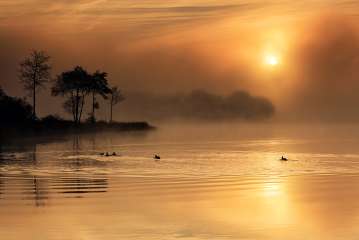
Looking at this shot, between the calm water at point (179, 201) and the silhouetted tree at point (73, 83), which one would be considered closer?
the calm water at point (179, 201)

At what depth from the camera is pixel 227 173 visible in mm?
29000

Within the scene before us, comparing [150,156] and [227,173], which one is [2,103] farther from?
[227,173]

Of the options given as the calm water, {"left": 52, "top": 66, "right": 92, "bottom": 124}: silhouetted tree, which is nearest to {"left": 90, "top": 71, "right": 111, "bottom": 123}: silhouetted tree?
{"left": 52, "top": 66, "right": 92, "bottom": 124}: silhouetted tree

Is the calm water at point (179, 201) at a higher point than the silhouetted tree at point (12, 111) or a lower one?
lower

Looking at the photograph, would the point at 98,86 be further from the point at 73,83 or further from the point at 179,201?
the point at 179,201

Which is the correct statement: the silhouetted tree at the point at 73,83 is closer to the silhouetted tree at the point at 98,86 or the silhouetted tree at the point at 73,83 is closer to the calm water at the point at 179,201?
the silhouetted tree at the point at 98,86

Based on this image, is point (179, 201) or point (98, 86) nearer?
point (179, 201)

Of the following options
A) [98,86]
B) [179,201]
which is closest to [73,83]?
[98,86]

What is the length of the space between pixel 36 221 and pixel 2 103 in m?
56.4

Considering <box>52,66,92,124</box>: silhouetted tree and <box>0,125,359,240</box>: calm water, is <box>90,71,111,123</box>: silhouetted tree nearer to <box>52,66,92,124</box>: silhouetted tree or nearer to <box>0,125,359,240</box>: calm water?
<box>52,66,92,124</box>: silhouetted tree

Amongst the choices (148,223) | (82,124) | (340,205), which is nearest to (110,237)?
(148,223)

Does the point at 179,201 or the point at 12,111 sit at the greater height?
the point at 12,111

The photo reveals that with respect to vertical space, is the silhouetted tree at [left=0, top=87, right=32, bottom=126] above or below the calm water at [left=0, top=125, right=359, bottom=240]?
above

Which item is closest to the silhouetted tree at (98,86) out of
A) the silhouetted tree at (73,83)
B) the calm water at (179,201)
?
the silhouetted tree at (73,83)
